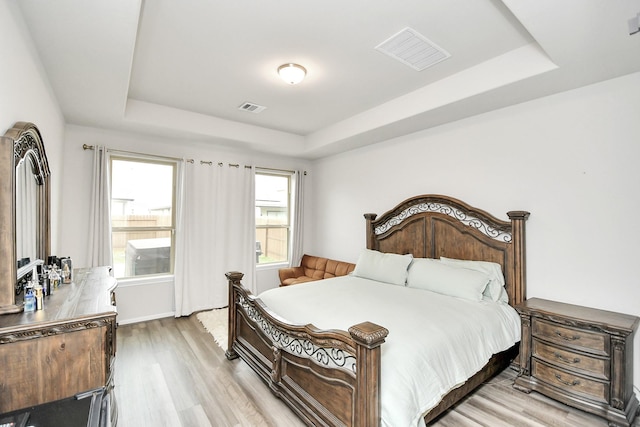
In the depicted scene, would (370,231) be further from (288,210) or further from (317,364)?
(317,364)

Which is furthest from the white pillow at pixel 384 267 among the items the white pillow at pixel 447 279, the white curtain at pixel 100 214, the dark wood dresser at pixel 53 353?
the white curtain at pixel 100 214

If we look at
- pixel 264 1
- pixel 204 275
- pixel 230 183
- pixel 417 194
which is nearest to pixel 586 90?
pixel 417 194

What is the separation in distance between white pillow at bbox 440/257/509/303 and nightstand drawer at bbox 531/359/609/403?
593 millimetres

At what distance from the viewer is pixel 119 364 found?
2.98 metres

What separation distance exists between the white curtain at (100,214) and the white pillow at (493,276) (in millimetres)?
4158

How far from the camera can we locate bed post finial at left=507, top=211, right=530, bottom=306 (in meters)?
2.94

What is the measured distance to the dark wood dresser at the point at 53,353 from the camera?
136 cm

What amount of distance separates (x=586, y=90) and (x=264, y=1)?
2696 mm

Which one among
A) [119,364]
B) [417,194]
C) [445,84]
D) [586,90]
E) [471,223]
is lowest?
[119,364]

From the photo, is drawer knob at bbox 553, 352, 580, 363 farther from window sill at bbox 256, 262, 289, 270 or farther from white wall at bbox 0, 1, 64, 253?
window sill at bbox 256, 262, 289, 270

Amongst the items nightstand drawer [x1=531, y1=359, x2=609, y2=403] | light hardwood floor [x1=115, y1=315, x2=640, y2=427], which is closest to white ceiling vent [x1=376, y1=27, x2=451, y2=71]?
nightstand drawer [x1=531, y1=359, x2=609, y2=403]

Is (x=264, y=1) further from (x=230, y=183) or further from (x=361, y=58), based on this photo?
(x=230, y=183)

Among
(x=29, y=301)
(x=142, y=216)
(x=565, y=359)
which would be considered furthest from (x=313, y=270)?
(x=29, y=301)

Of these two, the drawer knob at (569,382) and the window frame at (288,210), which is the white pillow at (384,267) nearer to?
the drawer knob at (569,382)
